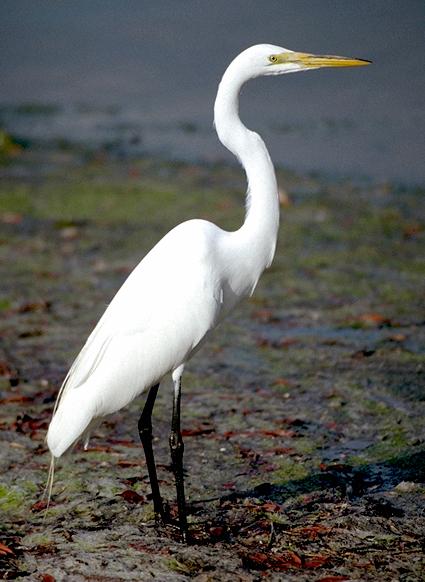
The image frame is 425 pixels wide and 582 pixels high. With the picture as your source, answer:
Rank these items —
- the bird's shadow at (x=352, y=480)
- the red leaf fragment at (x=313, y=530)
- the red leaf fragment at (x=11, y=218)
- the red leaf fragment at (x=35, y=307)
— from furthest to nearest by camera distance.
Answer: the red leaf fragment at (x=11, y=218) → the red leaf fragment at (x=35, y=307) → the bird's shadow at (x=352, y=480) → the red leaf fragment at (x=313, y=530)

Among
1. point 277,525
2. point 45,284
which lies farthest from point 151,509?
point 45,284

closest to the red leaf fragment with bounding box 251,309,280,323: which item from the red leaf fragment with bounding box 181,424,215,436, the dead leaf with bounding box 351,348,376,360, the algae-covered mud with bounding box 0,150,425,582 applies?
the algae-covered mud with bounding box 0,150,425,582

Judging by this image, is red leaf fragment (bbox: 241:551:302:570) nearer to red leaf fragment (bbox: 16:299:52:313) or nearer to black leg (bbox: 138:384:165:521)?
black leg (bbox: 138:384:165:521)

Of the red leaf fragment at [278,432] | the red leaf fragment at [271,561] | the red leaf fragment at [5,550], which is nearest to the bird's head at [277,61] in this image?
the red leaf fragment at [278,432]

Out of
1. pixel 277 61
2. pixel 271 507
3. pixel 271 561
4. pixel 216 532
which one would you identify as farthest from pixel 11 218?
pixel 271 561

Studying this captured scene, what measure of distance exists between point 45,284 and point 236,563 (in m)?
4.30

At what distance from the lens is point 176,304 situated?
12.2ft

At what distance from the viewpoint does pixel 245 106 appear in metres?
14.9

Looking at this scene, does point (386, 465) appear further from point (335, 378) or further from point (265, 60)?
point (265, 60)

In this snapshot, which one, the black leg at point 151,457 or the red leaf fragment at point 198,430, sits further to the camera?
the red leaf fragment at point 198,430

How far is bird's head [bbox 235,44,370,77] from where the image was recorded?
3.93 m

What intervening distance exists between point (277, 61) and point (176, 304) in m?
1.16

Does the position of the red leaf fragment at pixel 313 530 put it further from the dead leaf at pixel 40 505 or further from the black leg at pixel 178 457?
the dead leaf at pixel 40 505

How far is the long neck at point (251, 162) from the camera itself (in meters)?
3.89
